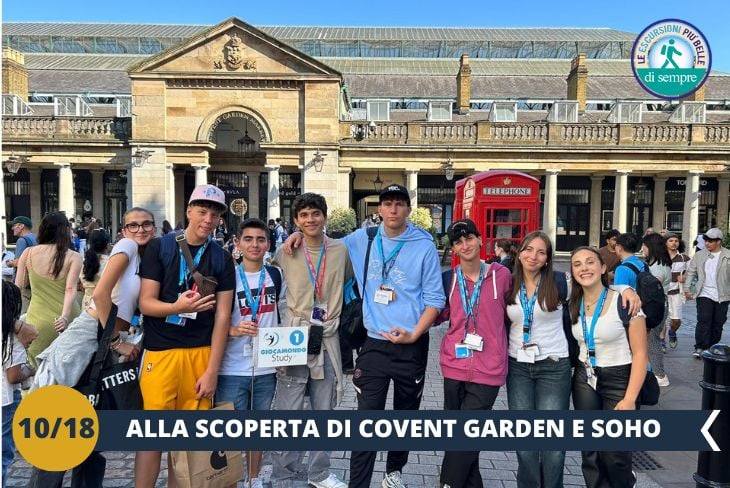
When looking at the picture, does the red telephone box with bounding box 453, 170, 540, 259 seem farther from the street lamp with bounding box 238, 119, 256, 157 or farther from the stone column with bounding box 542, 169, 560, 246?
the street lamp with bounding box 238, 119, 256, 157

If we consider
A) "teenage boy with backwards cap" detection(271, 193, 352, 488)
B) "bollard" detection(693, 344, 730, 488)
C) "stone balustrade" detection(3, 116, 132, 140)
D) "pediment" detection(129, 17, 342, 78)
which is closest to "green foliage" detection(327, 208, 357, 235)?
"pediment" detection(129, 17, 342, 78)

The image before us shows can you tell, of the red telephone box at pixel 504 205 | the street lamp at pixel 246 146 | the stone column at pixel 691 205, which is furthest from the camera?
the street lamp at pixel 246 146

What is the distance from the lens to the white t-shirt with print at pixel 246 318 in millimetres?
3631

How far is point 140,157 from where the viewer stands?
76.9 ft

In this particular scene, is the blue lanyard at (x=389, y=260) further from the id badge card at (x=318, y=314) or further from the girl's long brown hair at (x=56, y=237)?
the girl's long brown hair at (x=56, y=237)

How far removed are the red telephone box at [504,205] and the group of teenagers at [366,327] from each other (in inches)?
322

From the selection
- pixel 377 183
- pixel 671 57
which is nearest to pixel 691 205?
pixel 377 183

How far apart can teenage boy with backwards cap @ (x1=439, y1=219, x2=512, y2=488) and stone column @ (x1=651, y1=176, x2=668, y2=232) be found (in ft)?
94.4

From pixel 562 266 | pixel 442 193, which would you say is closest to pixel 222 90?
pixel 442 193

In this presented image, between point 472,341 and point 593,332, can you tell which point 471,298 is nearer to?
point 472,341

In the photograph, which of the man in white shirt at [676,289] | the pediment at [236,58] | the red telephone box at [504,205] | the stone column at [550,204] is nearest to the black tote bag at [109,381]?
the man in white shirt at [676,289]

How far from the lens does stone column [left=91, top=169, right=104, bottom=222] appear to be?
2808 cm

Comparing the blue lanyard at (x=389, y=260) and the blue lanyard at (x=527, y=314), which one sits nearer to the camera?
the blue lanyard at (x=527, y=314)

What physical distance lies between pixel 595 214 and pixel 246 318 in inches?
1117
